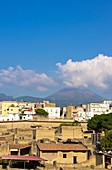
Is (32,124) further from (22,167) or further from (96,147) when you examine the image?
(22,167)

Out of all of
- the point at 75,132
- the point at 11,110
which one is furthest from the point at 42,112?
the point at 75,132

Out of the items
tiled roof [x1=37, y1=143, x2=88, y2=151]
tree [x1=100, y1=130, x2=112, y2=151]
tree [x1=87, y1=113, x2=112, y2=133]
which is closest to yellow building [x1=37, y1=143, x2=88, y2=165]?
tiled roof [x1=37, y1=143, x2=88, y2=151]

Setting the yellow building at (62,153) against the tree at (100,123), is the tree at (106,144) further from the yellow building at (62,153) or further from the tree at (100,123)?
the tree at (100,123)

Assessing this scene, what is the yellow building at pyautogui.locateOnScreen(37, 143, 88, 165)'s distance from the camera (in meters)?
34.5

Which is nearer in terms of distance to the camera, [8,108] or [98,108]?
[8,108]

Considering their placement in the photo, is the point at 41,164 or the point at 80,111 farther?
the point at 80,111

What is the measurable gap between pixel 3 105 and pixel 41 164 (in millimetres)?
67126

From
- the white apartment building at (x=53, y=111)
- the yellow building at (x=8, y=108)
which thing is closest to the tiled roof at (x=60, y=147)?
the yellow building at (x=8, y=108)

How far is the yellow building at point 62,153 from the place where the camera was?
34.5 meters

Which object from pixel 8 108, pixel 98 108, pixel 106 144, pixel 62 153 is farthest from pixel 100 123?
pixel 98 108

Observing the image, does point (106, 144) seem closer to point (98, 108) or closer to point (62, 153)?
point (62, 153)

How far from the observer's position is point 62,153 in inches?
1382

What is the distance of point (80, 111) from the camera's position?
100688 millimetres

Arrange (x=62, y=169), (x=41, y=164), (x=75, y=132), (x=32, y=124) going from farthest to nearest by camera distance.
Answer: (x=32, y=124)
(x=75, y=132)
(x=41, y=164)
(x=62, y=169)
